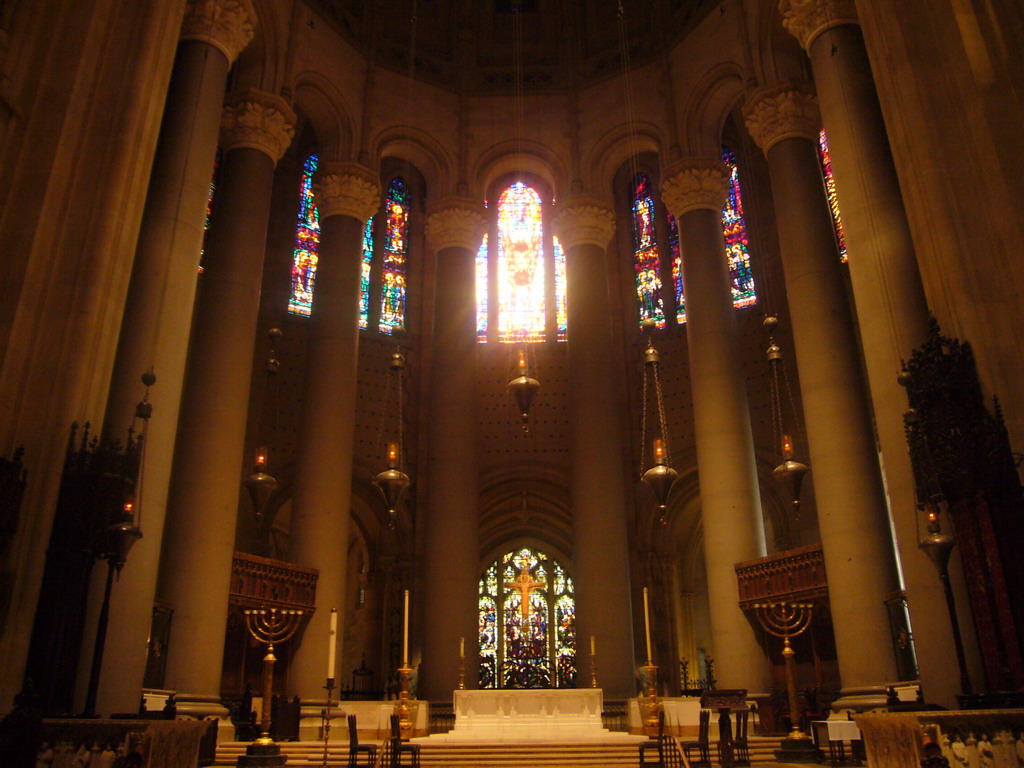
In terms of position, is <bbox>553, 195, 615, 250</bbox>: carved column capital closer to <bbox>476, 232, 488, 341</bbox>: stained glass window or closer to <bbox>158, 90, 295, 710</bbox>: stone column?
<bbox>476, 232, 488, 341</bbox>: stained glass window

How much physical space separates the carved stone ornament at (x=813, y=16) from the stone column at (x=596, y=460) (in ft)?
20.7

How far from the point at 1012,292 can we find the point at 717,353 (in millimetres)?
7335

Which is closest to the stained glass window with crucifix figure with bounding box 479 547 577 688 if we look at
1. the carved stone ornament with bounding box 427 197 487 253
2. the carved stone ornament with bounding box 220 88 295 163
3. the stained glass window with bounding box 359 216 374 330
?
the stained glass window with bounding box 359 216 374 330

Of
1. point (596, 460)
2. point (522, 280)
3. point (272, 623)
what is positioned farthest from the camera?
point (522, 280)

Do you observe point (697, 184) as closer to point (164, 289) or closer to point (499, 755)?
point (164, 289)

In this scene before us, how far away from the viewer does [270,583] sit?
1378cm

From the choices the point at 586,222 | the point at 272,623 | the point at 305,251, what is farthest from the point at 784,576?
the point at 305,251

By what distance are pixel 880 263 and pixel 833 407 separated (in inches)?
102

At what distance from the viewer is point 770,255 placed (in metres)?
20.9

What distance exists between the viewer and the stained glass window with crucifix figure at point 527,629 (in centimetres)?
2192

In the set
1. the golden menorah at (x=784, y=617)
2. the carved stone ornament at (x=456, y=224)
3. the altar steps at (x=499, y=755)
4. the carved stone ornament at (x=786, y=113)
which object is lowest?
the altar steps at (x=499, y=755)

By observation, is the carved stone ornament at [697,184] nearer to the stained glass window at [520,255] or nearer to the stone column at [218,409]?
the stained glass window at [520,255]

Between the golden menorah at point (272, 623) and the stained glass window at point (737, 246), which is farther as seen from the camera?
the stained glass window at point (737, 246)

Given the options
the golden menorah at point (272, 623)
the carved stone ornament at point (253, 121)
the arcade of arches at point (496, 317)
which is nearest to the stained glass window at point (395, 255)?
the arcade of arches at point (496, 317)
